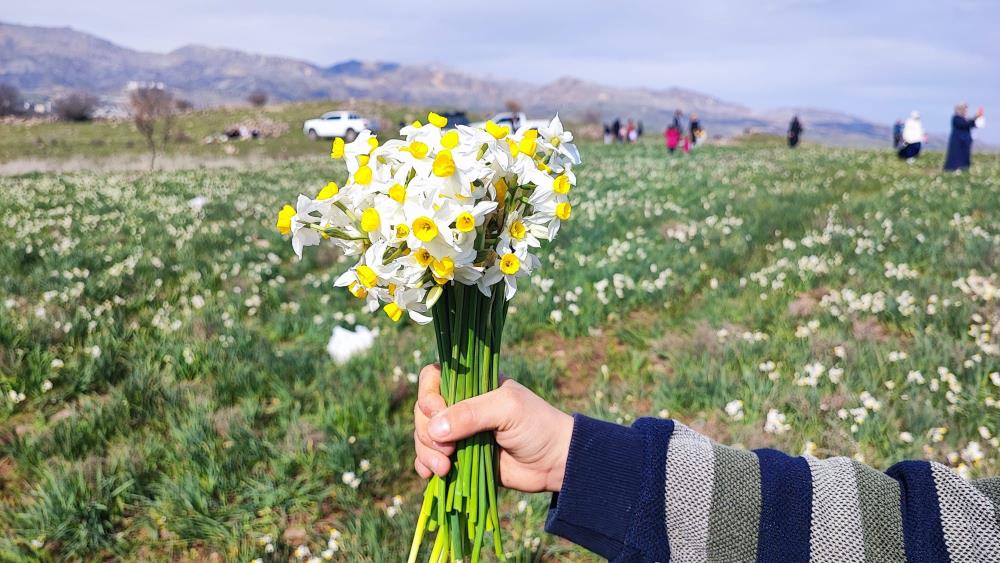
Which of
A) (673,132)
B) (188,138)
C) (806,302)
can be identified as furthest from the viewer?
(188,138)

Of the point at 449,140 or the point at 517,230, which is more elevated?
the point at 449,140

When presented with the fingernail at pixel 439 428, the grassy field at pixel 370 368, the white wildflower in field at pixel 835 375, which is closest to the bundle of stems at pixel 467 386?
the fingernail at pixel 439 428

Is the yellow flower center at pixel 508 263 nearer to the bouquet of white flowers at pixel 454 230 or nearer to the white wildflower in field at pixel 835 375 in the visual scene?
the bouquet of white flowers at pixel 454 230

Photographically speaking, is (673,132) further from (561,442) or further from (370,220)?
(370,220)

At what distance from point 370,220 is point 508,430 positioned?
85cm

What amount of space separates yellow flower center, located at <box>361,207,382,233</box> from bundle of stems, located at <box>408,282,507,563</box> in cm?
34

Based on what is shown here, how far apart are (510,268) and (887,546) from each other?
136 centimetres

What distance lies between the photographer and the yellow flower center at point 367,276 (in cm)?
174

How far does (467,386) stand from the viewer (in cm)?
202

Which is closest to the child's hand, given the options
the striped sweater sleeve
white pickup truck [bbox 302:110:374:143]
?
the striped sweater sleeve

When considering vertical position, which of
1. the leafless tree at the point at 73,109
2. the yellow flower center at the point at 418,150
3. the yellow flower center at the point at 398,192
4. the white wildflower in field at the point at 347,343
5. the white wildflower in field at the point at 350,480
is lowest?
the white wildflower in field at the point at 350,480

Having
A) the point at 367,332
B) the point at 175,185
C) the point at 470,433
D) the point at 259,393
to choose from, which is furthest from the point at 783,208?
the point at 175,185

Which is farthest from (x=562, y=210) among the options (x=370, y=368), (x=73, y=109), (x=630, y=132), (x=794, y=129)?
(x=73, y=109)

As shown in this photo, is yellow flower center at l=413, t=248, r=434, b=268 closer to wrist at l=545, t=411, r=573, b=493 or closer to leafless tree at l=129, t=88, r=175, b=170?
wrist at l=545, t=411, r=573, b=493
